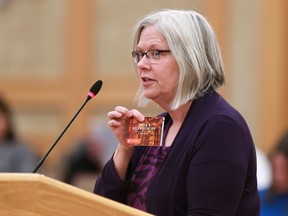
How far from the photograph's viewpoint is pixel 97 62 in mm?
10352

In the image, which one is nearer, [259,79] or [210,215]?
[210,215]

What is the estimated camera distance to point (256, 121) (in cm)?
955

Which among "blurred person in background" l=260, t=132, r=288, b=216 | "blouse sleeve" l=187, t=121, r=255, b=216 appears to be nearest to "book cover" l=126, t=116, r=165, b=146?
"blouse sleeve" l=187, t=121, r=255, b=216

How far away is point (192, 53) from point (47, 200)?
769 millimetres

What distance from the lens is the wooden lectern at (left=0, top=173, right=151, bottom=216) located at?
320 centimetres

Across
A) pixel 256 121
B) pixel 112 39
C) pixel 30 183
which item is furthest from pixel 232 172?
pixel 112 39

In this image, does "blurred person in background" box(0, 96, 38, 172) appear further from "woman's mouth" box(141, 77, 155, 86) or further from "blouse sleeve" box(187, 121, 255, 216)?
"blouse sleeve" box(187, 121, 255, 216)

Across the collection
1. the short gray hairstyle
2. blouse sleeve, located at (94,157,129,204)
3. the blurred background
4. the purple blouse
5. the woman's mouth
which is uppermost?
the short gray hairstyle

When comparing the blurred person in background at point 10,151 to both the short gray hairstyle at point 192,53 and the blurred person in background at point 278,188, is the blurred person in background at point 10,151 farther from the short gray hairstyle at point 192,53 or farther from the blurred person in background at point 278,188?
the short gray hairstyle at point 192,53

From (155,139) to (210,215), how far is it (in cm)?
36

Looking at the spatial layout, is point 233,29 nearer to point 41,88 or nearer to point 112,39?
point 112,39

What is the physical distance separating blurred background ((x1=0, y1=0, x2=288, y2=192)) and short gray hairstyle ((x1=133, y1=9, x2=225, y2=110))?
17.4ft

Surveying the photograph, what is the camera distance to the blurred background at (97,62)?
376 inches

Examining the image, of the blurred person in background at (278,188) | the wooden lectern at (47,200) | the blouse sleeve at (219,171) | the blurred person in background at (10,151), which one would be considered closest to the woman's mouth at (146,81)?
the blouse sleeve at (219,171)
